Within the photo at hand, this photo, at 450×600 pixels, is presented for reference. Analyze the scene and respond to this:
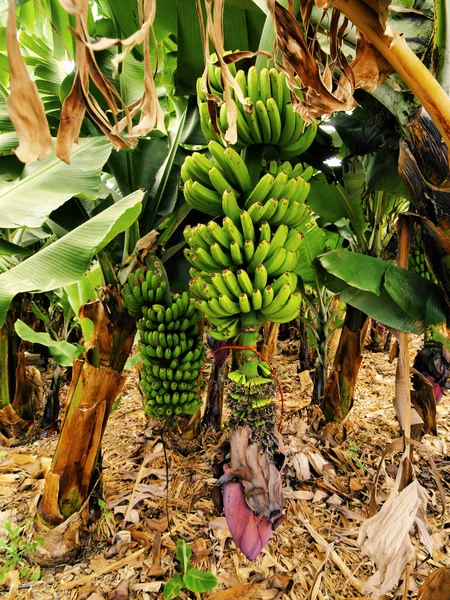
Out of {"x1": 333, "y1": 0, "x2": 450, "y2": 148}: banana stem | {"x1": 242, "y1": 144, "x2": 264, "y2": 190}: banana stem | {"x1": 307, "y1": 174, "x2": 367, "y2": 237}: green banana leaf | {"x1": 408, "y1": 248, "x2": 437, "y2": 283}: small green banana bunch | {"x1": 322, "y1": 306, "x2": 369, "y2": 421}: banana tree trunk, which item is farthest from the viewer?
{"x1": 408, "y1": 248, "x2": 437, "y2": 283}: small green banana bunch

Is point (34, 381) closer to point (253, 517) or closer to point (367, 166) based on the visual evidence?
point (253, 517)

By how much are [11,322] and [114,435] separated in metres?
0.82

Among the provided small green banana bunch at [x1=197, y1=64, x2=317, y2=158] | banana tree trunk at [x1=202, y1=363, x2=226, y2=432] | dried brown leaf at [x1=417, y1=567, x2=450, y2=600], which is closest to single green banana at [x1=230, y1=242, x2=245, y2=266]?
small green banana bunch at [x1=197, y1=64, x2=317, y2=158]

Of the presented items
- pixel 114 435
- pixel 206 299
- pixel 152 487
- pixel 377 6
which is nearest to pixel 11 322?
pixel 114 435

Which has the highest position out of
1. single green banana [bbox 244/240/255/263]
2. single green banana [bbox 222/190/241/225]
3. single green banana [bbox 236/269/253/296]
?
single green banana [bbox 222/190/241/225]

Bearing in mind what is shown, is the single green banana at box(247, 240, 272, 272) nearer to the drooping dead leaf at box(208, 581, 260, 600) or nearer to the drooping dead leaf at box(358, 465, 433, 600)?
the drooping dead leaf at box(358, 465, 433, 600)

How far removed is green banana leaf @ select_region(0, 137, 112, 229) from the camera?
2.86 ft

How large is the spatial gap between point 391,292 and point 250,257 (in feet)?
1.43

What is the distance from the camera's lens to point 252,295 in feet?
2.52

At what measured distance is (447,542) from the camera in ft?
3.63

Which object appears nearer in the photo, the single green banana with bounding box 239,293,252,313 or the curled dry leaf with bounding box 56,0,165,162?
the curled dry leaf with bounding box 56,0,165,162

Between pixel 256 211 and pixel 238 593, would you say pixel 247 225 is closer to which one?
pixel 256 211

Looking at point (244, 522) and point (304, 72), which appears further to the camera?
point (244, 522)

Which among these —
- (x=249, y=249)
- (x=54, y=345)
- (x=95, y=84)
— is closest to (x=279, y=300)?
(x=249, y=249)
